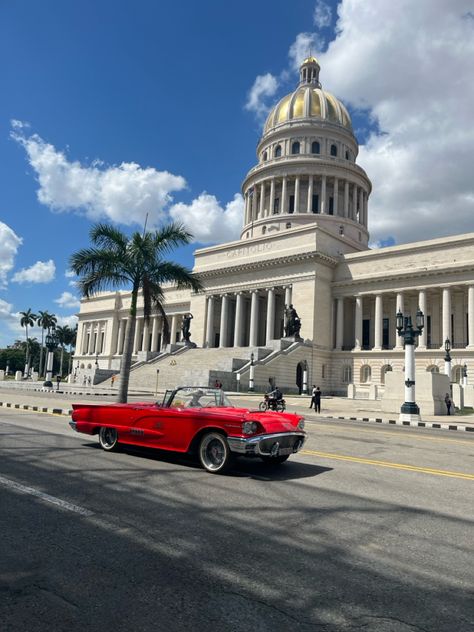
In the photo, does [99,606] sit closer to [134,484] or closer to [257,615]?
[257,615]

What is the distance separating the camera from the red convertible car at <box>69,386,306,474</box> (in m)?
7.61

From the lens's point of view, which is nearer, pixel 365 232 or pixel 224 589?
pixel 224 589

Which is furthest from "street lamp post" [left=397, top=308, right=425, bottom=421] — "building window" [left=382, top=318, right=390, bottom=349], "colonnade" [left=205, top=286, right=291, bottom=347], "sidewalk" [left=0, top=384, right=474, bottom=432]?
"colonnade" [left=205, top=286, right=291, bottom=347]

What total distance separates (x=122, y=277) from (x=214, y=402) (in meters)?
16.5

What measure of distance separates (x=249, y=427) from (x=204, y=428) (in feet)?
2.72

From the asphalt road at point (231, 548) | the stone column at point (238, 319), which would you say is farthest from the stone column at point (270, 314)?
the asphalt road at point (231, 548)

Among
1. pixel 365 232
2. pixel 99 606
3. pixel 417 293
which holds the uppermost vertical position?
pixel 365 232

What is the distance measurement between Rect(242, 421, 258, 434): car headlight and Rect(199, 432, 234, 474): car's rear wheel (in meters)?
0.41

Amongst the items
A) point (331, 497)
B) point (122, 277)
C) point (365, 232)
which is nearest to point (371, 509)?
point (331, 497)

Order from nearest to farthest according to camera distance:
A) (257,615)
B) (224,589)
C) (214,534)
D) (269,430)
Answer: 1. (257,615)
2. (224,589)
3. (214,534)
4. (269,430)

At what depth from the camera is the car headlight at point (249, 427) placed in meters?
7.49

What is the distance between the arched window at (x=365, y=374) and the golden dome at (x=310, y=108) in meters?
41.0

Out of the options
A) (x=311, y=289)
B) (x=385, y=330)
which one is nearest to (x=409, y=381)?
(x=311, y=289)

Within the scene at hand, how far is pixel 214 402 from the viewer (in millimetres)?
8938
